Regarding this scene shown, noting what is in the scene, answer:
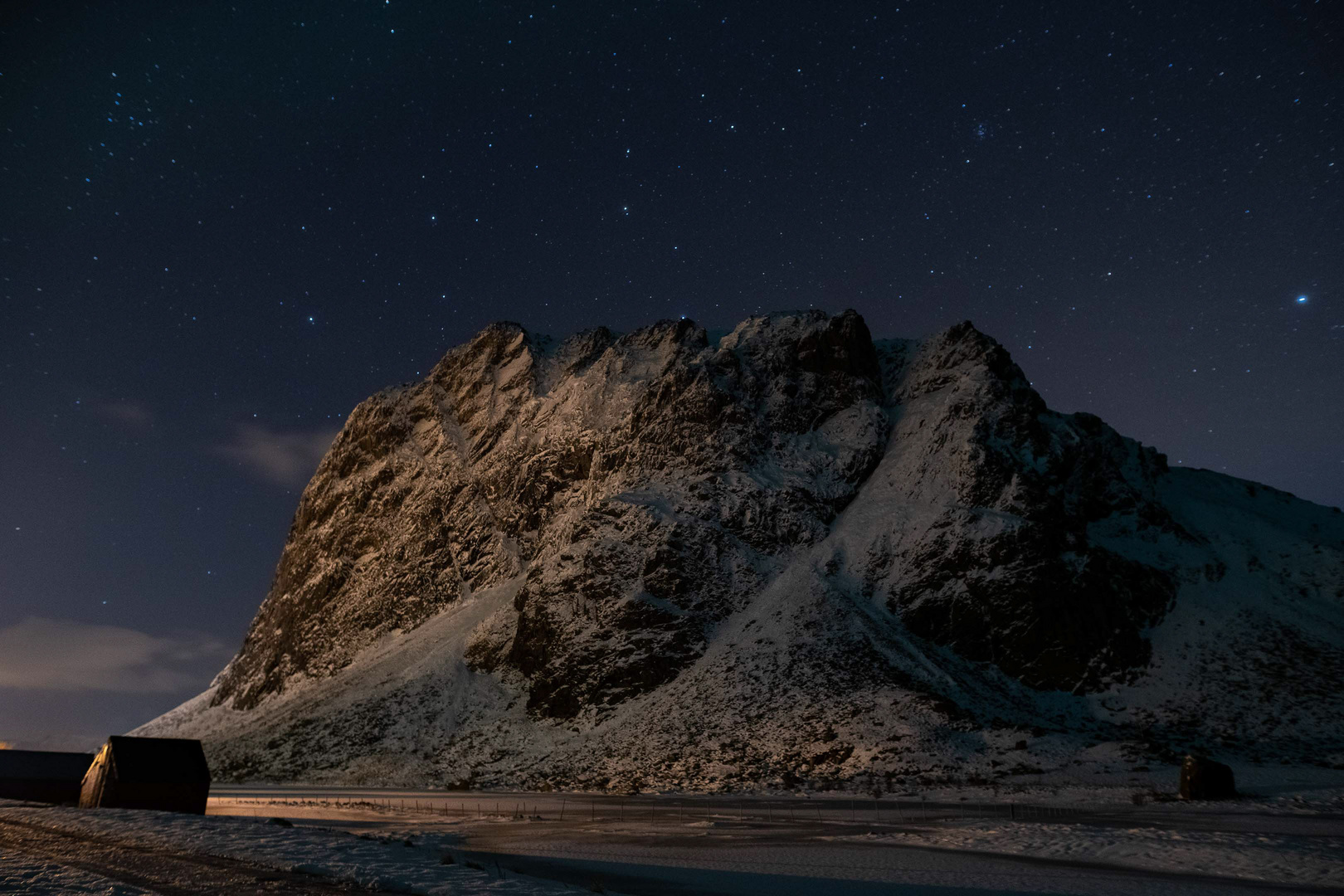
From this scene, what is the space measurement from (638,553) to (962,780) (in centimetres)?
4424

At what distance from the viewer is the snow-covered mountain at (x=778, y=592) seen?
2532 inches

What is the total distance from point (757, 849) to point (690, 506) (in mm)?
68670

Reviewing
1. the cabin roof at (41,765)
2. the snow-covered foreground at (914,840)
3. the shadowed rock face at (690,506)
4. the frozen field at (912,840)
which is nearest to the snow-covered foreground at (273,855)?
the frozen field at (912,840)

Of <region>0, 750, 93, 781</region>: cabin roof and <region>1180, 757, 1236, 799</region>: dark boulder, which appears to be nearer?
<region>1180, 757, 1236, 799</region>: dark boulder

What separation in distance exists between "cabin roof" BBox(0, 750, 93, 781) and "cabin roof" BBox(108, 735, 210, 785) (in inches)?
362

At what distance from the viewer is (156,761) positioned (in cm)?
3962

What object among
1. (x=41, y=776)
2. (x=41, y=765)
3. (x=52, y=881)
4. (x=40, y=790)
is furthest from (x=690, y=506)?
(x=52, y=881)

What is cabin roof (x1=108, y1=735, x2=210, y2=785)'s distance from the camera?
3850 centimetres

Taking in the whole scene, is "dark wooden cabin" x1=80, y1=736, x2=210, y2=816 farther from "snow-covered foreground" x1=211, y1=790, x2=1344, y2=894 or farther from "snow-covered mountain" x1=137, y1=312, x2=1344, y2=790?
"snow-covered mountain" x1=137, y1=312, x2=1344, y2=790

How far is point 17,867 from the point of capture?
16.9m

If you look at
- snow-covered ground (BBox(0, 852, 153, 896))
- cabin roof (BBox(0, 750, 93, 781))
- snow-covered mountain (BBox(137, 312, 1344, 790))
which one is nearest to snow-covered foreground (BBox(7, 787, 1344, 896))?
snow-covered ground (BBox(0, 852, 153, 896))

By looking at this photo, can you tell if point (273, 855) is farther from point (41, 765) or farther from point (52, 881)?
point (41, 765)

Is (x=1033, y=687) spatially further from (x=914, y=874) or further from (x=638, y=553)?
(x=914, y=874)

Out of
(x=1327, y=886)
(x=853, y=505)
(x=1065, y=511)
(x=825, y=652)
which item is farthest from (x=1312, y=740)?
(x=1327, y=886)
